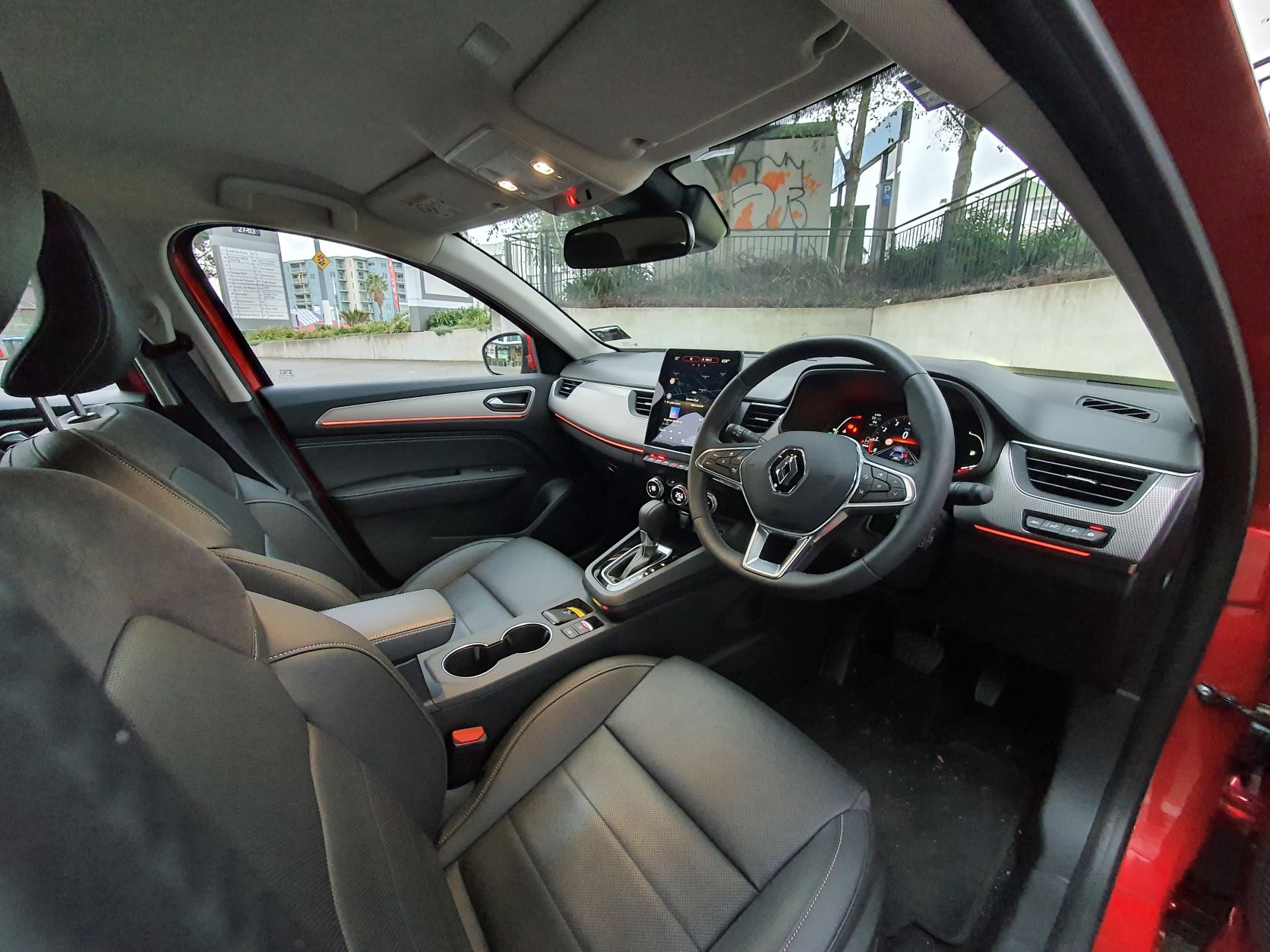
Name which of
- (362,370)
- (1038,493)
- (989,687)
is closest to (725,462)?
(1038,493)

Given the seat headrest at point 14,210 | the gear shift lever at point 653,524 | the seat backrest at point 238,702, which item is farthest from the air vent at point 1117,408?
the seat headrest at point 14,210

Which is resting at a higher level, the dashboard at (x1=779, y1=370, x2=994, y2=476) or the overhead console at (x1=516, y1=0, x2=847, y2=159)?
the overhead console at (x1=516, y1=0, x2=847, y2=159)

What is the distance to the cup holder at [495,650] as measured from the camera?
139 cm

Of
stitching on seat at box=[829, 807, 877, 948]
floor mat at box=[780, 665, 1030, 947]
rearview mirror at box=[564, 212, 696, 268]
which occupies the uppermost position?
rearview mirror at box=[564, 212, 696, 268]

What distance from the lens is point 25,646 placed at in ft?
1.50

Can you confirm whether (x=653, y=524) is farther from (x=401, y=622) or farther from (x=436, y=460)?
(x=436, y=460)

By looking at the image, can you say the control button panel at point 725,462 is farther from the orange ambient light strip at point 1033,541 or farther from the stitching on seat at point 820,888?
the stitching on seat at point 820,888

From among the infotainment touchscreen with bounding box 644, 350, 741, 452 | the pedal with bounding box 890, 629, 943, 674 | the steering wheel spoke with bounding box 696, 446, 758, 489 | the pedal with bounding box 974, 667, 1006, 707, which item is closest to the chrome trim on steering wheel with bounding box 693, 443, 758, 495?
the steering wheel spoke with bounding box 696, 446, 758, 489

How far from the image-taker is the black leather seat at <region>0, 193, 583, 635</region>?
3.22ft

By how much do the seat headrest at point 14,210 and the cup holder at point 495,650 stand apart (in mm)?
1099

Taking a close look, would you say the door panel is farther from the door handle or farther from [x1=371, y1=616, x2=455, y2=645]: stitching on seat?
[x1=371, y1=616, x2=455, y2=645]: stitching on seat

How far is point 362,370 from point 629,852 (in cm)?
225

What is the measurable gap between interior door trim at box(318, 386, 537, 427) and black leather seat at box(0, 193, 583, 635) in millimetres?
492

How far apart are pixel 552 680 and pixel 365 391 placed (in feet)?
5.39
